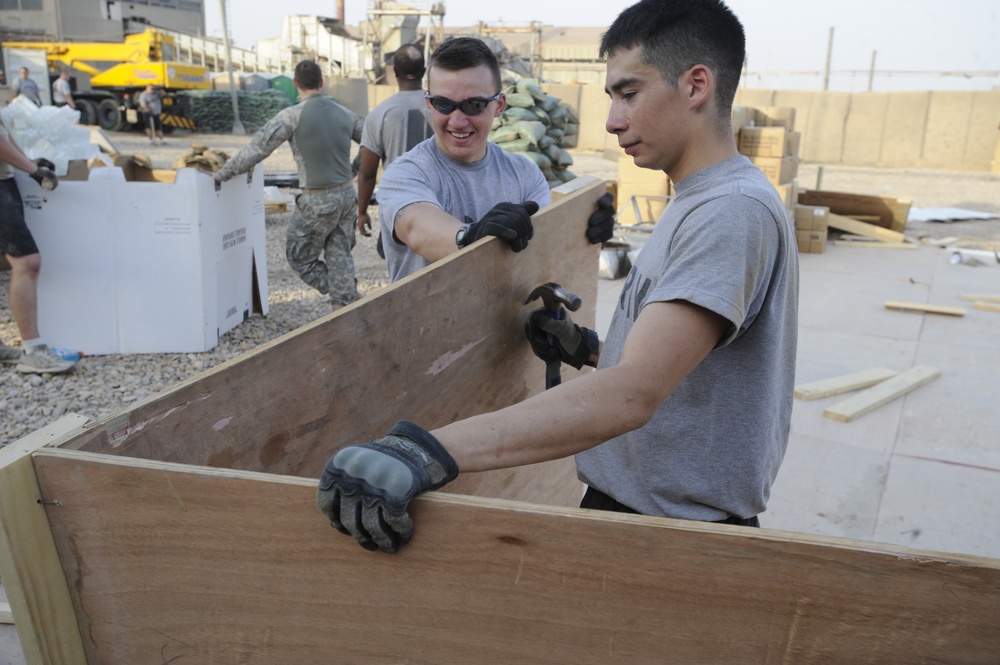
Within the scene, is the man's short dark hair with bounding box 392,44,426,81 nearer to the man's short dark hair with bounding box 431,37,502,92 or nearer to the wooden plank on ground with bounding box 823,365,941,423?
the man's short dark hair with bounding box 431,37,502,92

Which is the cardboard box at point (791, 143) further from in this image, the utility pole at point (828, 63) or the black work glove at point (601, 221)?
the utility pole at point (828, 63)

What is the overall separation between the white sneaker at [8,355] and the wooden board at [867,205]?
10.1m

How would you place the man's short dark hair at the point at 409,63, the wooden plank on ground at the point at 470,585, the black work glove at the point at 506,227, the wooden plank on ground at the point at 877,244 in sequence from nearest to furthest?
the wooden plank on ground at the point at 470,585 → the black work glove at the point at 506,227 → the man's short dark hair at the point at 409,63 → the wooden plank on ground at the point at 877,244

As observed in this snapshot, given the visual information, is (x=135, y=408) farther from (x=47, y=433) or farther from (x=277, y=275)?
(x=277, y=275)

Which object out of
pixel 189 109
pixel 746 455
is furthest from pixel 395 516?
pixel 189 109

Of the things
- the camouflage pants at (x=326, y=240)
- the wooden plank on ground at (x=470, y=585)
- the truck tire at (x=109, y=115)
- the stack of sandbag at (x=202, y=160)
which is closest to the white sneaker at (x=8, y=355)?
the stack of sandbag at (x=202, y=160)

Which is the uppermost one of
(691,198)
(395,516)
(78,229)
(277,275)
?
(691,198)

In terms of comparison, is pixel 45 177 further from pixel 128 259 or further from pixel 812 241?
pixel 812 241

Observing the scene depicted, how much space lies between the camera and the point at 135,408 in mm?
1182

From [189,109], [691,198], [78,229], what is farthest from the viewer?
[189,109]

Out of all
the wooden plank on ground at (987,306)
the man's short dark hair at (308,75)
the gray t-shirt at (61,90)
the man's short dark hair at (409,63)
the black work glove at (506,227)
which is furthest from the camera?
the gray t-shirt at (61,90)

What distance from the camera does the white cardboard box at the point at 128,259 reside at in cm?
538

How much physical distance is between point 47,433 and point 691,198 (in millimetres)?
1088

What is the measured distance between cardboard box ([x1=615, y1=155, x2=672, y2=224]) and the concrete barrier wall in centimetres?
1010
